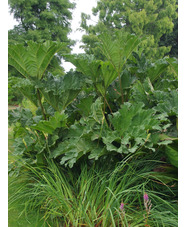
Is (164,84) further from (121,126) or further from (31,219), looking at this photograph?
(31,219)

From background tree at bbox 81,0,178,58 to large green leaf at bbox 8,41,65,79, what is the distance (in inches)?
457

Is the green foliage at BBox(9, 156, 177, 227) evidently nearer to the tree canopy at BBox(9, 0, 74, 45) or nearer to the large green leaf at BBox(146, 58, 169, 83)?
the large green leaf at BBox(146, 58, 169, 83)

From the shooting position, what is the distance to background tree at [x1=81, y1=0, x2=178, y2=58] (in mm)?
13328

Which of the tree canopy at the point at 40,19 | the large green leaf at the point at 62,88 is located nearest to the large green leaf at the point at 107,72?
the large green leaf at the point at 62,88

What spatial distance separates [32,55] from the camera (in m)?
1.91

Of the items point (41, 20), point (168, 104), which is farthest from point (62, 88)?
point (41, 20)

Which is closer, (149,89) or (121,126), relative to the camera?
(121,126)

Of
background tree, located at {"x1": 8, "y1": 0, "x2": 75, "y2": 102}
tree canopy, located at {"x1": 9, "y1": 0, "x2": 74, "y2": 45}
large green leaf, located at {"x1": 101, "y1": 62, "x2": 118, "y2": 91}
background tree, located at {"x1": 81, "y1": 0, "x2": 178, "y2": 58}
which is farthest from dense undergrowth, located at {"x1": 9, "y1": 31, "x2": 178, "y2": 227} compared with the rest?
tree canopy, located at {"x1": 9, "y1": 0, "x2": 74, "y2": 45}

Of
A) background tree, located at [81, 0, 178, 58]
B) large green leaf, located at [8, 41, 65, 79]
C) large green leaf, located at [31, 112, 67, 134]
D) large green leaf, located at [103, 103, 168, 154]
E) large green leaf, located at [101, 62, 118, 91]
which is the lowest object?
large green leaf, located at [103, 103, 168, 154]

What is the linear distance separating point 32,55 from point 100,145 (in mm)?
969

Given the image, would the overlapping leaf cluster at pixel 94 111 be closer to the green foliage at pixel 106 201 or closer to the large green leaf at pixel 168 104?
the large green leaf at pixel 168 104
